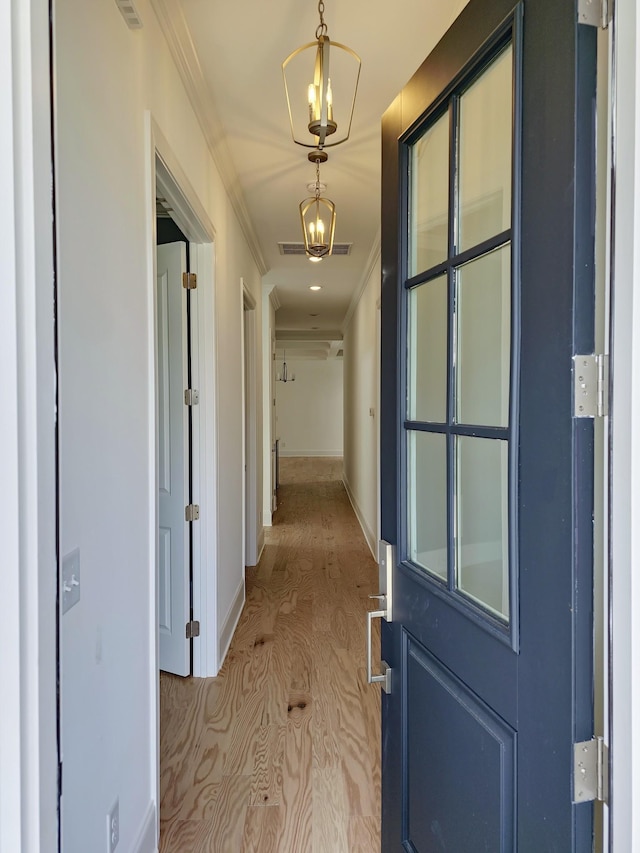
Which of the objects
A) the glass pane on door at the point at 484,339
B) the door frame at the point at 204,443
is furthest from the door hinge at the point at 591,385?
the door frame at the point at 204,443

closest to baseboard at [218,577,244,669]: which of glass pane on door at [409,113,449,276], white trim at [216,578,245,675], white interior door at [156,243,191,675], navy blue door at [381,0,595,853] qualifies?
white trim at [216,578,245,675]

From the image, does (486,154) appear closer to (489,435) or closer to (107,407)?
(489,435)

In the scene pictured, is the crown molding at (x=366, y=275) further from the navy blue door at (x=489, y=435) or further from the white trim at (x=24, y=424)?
the white trim at (x=24, y=424)

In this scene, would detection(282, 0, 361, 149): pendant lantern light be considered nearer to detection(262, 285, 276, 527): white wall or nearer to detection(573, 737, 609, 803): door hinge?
detection(573, 737, 609, 803): door hinge

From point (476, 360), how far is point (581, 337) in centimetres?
31

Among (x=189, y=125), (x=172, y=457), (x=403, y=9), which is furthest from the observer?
(x=172, y=457)

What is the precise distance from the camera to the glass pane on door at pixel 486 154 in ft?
3.05

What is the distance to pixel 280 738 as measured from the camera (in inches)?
88.7

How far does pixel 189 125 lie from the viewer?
2.13 metres

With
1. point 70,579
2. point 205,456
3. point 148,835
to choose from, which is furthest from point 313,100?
point 148,835

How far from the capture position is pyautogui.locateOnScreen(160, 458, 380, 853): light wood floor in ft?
5.79

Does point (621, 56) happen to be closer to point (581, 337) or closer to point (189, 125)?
point (581, 337)

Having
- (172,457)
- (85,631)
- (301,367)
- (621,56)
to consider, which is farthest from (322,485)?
(621,56)

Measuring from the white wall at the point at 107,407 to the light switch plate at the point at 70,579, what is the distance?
0.09 feet
